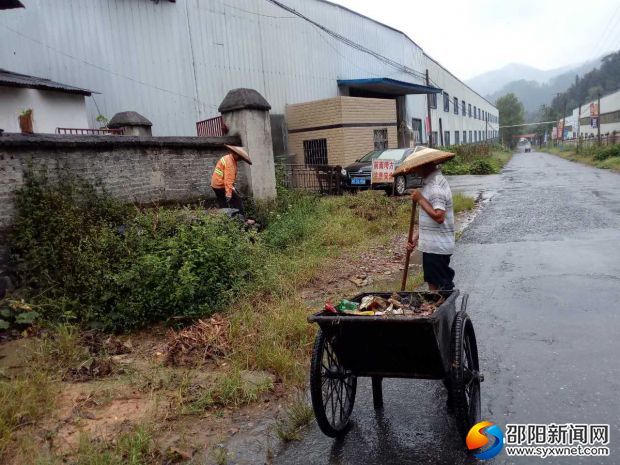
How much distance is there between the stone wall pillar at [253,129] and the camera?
31.7ft

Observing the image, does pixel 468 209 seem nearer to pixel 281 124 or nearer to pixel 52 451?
pixel 281 124

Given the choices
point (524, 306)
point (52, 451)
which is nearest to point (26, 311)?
point (52, 451)

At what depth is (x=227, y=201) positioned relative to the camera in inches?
320

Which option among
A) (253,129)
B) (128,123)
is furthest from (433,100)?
(128,123)

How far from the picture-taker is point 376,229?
9.75m

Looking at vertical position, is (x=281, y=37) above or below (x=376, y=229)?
above

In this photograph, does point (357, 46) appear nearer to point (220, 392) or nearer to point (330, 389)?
point (220, 392)

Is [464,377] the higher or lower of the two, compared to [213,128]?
lower

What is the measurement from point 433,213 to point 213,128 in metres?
8.51

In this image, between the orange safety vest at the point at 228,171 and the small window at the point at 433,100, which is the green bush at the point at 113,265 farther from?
the small window at the point at 433,100

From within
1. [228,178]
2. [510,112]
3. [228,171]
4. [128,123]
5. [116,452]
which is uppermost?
[510,112]

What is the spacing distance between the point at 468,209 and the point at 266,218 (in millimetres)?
5825

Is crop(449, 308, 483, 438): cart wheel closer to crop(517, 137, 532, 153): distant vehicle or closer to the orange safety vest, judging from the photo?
the orange safety vest

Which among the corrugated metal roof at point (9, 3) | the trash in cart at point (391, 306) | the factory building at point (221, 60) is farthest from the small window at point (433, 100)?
the trash in cart at point (391, 306)
